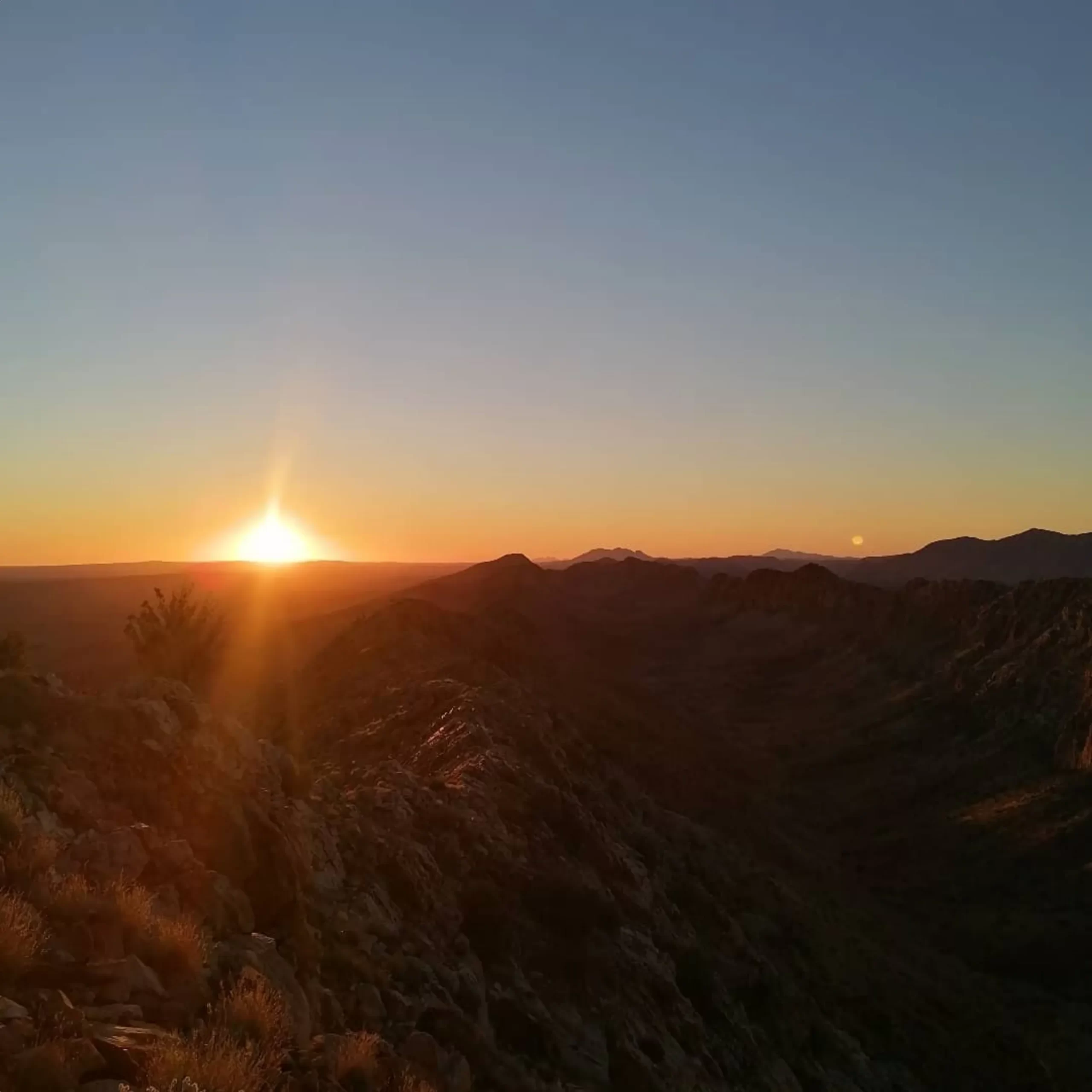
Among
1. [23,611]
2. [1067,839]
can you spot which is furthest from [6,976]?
[23,611]

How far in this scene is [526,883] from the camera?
1611 cm

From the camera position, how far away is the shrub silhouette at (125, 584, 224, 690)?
23.6 meters

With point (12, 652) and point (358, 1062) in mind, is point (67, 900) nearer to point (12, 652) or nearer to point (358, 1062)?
point (358, 1062)

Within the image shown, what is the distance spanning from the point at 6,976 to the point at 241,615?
332ft

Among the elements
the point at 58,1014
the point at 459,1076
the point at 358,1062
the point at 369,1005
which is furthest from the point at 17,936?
the point at 459,1076

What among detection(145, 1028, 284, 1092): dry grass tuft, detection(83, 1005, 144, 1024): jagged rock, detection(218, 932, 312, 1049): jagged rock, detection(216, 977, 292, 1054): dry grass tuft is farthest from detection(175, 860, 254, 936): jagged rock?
detection(145, 1028, 284, 1092): dry grass tuft

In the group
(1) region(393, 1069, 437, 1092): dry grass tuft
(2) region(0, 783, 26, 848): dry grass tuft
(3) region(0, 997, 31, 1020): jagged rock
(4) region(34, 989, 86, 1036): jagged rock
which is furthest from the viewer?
(2) region(0, 783, 26, 848): dry grass tuft

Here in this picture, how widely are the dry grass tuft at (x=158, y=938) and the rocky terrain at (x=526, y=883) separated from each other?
0.03m

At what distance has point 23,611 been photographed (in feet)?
414

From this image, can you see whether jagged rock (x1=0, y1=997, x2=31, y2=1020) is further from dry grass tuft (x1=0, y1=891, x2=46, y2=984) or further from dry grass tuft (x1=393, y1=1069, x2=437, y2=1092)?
dry grass tuft (x1=393, y1=1069, x2=437, y2=1092)

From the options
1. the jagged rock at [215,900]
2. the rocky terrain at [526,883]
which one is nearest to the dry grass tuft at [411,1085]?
the rocky terrain at [526,883]

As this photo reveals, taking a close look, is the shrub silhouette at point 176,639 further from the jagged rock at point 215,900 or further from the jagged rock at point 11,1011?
the jagged rock at point 11,1011

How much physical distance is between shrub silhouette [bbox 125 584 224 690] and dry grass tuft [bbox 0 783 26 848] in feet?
47.4

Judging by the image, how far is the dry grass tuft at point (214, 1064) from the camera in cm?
594
